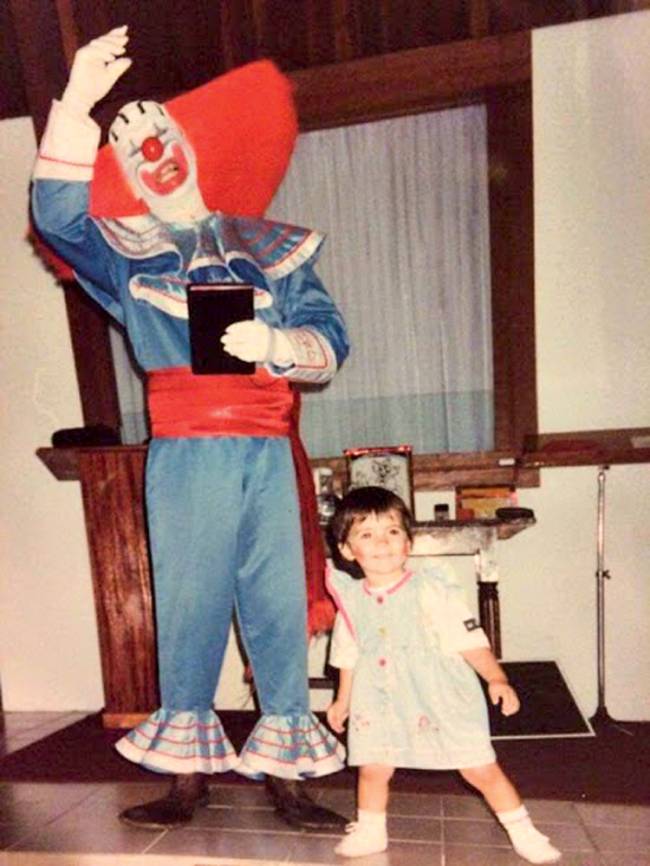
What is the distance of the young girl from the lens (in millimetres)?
1523

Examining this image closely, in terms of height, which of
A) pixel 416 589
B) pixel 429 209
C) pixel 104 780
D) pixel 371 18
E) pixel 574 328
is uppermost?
pixel 371 18

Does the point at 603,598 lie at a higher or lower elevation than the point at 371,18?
lower

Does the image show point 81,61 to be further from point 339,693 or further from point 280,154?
point 339,693

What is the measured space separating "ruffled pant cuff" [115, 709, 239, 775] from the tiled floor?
0.53 ft

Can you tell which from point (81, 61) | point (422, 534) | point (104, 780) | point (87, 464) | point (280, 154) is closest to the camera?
point (81, 61)

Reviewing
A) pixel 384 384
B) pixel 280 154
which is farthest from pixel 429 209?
pixel 280 154

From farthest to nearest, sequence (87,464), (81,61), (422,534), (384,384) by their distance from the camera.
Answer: (384,384), (87,464), (422,534), (81,61)

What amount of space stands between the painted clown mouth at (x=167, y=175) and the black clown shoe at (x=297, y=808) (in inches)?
52.7

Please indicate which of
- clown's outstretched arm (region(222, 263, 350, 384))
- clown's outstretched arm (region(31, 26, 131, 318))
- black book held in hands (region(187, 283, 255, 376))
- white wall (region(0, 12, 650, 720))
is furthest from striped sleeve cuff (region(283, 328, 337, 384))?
white wall (region(0, 12, 650, 720))

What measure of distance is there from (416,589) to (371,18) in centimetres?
187

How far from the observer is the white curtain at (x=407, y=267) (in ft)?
8.45

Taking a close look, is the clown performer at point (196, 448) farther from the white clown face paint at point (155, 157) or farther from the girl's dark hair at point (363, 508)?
the girl's dark hair at point (363, 508)

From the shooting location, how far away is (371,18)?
95.0 inches

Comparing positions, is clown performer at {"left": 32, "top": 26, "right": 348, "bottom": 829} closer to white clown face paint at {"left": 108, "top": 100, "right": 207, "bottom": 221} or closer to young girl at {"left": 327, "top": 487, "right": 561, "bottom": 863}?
white clown face paint at {"left": 108, "top": 100, "right": 207, "bottom": 221}
